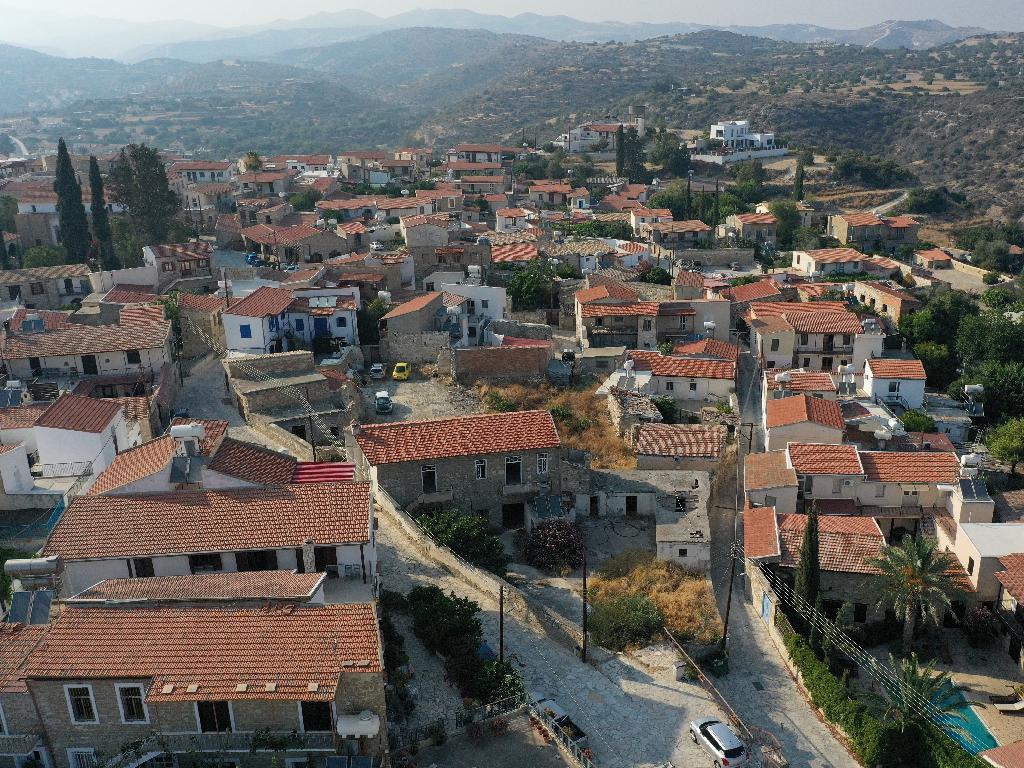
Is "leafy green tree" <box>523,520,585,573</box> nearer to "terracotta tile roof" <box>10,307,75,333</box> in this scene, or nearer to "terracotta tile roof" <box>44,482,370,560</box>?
"terracotta tile roof" <box>44,482,370,560</box>

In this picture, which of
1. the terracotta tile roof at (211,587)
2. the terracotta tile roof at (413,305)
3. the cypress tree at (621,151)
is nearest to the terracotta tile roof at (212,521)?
the terracotta tile roof at (211,587)

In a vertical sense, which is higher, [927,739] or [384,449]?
[384,449]

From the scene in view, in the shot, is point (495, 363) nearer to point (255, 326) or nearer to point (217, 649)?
point (255, 326)

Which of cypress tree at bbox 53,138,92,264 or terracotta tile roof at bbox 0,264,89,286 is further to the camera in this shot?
cypress tree at bbox 53,138,92,264

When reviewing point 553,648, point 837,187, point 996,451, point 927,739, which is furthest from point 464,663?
point 837,187

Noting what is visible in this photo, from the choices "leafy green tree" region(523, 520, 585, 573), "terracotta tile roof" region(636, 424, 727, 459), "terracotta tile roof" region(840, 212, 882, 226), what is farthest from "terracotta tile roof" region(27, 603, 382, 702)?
"terracotta tile roof" region(840, 212, 882, 226)

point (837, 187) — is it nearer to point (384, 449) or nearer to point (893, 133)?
point (893, 133)
